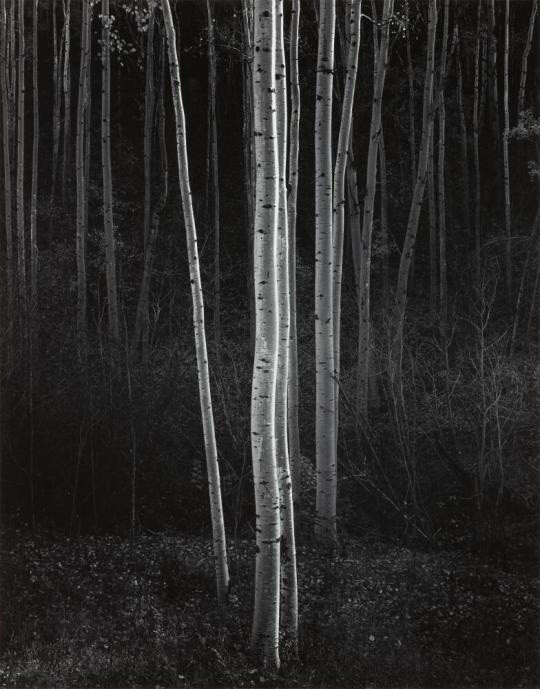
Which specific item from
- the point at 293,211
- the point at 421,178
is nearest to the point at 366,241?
the point at 421,178

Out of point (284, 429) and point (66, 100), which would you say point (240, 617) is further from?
point (66, 100)

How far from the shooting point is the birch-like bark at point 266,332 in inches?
155

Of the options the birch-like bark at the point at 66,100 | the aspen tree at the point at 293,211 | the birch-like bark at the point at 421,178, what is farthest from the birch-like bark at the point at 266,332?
the birch-like bark at the point at 66,100

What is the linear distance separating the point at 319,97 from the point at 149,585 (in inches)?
196

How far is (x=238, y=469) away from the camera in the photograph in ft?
27.5

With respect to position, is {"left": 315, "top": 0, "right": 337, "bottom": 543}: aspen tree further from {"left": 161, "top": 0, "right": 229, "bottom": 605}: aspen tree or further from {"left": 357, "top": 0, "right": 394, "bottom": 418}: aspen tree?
{"left": 357, "top": 0, "right": 394, "bottom": 418}: aspen tree

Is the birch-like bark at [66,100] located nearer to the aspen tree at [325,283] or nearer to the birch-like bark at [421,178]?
the birch-like bark at [421,178]

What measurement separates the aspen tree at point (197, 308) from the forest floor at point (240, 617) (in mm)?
533

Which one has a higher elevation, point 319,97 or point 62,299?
point 319,97

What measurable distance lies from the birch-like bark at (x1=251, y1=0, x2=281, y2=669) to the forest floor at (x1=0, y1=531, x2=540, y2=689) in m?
0.44

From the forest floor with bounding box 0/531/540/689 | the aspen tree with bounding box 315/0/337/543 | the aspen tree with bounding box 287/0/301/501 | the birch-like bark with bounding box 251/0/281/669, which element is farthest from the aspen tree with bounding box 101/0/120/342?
the birch-like bark with bounding box 251/0/281/669

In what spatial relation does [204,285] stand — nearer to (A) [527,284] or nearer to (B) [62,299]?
(B) [62,299]

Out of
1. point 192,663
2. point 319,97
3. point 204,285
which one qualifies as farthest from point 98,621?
point 204,285

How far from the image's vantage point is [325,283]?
628 cm
